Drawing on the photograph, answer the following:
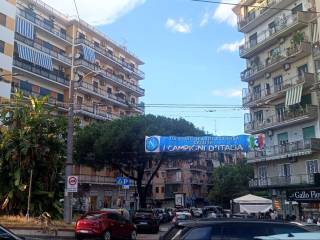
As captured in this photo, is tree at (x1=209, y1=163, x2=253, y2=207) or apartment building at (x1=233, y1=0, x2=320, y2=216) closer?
apartment building at (x1=233, y1=0, x2=320, y2=216)

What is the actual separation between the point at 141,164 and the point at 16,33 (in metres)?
18.9

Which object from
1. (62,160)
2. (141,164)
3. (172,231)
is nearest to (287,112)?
(141,164)

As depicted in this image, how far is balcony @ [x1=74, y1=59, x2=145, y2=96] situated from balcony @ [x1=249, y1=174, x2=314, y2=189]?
81.7 feet

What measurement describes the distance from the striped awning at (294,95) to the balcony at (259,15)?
26.7 feet

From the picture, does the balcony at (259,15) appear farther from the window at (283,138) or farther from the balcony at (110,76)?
the balcony at (110,76)

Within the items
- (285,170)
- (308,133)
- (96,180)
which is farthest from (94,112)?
(308,133)

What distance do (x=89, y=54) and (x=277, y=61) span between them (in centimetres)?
2719

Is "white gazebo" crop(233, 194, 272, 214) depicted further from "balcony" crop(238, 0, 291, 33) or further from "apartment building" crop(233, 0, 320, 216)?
"balcony" crop(238, 0, 291, 33)

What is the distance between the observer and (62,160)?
98.3 ft

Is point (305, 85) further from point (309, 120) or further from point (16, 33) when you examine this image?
point (16, 33)

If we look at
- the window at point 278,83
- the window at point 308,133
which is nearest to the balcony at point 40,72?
the window at point 278,83

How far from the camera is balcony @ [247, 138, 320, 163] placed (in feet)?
132

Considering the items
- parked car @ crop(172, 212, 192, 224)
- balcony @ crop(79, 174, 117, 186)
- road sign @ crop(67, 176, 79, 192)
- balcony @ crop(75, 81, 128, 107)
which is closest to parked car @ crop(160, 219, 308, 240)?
parked car @ crop(172, 212, 192, 224)

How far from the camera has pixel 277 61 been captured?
45.2 m
